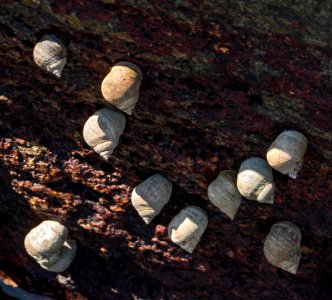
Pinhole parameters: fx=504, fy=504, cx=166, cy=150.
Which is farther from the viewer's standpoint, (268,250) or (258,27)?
(268,250)

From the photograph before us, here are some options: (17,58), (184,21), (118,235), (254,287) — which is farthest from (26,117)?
(254,287)

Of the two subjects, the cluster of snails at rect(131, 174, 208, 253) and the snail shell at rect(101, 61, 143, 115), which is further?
the cluster of snails at rect(131, 174, 208, 253)

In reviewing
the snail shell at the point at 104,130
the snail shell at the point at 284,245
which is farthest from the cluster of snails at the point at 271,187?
the snail shell at the point at 104,130

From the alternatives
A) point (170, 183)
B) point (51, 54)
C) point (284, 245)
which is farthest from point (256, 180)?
point (51, 54)

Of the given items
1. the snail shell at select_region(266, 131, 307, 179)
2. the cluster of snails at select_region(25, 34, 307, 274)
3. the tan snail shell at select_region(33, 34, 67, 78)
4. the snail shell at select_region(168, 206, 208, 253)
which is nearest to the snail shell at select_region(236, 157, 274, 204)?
the cluster of snails at select_region(25, 34, 307, 274)

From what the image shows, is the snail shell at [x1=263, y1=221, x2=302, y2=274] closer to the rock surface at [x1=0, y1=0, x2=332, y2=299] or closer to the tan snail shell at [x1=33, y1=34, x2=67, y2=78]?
the rock surface at [x1=0, y1=0, x2=332, y2=299]

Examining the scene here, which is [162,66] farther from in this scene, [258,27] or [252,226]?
[252,226]

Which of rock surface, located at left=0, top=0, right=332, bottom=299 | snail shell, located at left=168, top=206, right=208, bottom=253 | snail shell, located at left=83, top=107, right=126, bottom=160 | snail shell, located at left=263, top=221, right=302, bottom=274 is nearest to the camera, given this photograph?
rock surface, located at left=0, top=0, right=332, bottom=299

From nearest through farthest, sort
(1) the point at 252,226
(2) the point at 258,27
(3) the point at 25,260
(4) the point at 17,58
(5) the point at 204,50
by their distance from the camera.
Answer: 1. (2) the point at 258,27
2. (5) the point at 204,50
3. (4) the point at 17,58
4. (1) the point at 252,226
5. (3) the point at 25,260
